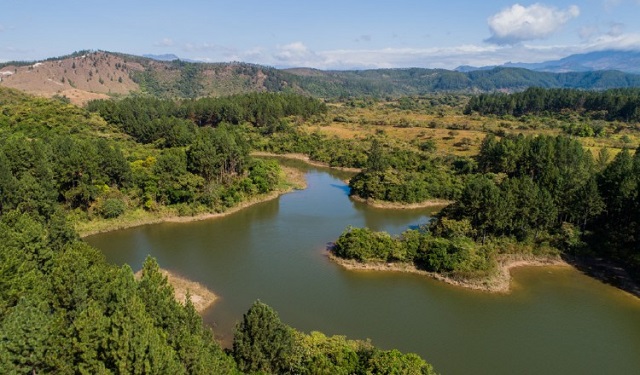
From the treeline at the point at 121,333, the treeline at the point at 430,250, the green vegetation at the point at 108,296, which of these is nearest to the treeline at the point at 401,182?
the treeline at the point at 430,250

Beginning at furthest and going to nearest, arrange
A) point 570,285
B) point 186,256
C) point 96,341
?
point 186,256 < point 570,285 < point 96,341

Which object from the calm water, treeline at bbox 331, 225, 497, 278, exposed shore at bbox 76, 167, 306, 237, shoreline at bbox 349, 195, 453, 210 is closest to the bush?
exposed shore at bbox 76, 167, 306, 237

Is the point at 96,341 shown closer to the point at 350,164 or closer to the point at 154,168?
the point at 154,168

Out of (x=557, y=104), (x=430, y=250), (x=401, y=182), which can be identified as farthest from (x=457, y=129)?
(x=430, y=250)

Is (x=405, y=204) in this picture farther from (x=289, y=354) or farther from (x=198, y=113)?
(x=198, y=113)

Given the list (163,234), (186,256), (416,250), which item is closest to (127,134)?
(163,234)

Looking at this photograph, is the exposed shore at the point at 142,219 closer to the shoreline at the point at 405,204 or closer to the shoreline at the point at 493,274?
the shoreline at the point at 405,204

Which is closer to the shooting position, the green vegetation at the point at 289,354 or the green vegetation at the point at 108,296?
the green vegetation at the point at 108,296
